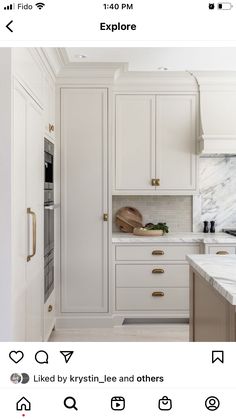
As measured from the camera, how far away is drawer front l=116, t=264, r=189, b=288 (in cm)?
300

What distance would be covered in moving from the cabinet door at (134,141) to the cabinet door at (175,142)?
61mm

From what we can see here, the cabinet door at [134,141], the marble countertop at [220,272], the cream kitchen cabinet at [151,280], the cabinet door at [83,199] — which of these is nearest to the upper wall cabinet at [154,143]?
the cabinet door at [134,141]

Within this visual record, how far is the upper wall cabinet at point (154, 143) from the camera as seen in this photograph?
10.1ft

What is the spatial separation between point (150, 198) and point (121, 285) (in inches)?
34.0

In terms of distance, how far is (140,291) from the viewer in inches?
118

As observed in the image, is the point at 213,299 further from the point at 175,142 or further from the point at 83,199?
the point at 175,142
